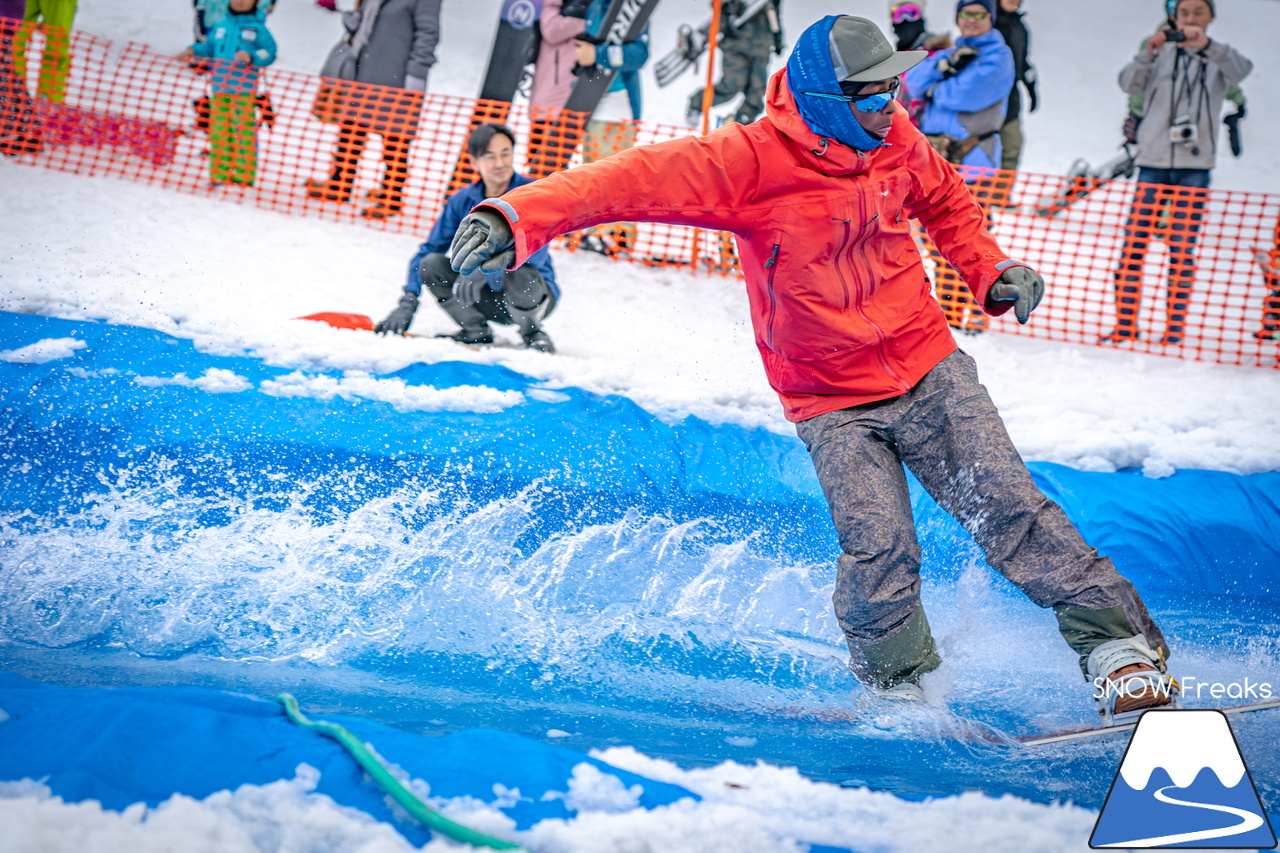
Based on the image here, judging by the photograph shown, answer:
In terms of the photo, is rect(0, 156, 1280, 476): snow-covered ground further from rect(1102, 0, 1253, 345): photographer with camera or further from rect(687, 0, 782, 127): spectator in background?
rect(687, 0, 782, 127): spectator in background

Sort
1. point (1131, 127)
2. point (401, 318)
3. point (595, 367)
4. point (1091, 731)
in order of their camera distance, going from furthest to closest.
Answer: point (1131, 127) < point (401, 318) < point (595, 367) < point (1091, 731)

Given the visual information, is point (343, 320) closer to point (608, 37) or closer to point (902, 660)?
point (608, 37)

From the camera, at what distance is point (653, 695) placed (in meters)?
2.62

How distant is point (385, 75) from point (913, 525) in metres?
5.70

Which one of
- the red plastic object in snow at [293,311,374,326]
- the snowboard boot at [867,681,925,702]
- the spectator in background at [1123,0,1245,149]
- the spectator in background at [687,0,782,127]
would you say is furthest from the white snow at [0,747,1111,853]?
the spectator in background at [687,0,782,127]

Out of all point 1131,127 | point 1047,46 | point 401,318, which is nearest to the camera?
point 401,318

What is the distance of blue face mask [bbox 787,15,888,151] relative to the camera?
7.61 ft

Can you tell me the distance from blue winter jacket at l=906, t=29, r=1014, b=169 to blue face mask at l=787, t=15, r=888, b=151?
4.06 metres

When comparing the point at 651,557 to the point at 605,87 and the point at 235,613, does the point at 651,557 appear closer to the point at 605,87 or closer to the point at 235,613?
the point at 235,613

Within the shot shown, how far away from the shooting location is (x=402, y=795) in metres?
1.65

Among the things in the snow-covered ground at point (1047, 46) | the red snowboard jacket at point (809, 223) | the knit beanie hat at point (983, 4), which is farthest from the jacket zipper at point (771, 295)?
the snow-covered ground at point (1047, 46)

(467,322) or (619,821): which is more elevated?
(467,322)

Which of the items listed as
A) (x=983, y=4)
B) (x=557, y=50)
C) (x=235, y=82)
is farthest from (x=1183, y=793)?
(x=235, y=82)

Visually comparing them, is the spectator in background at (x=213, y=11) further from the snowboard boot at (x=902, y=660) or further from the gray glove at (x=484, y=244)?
the snowboard boot at (x=902, y=660)
